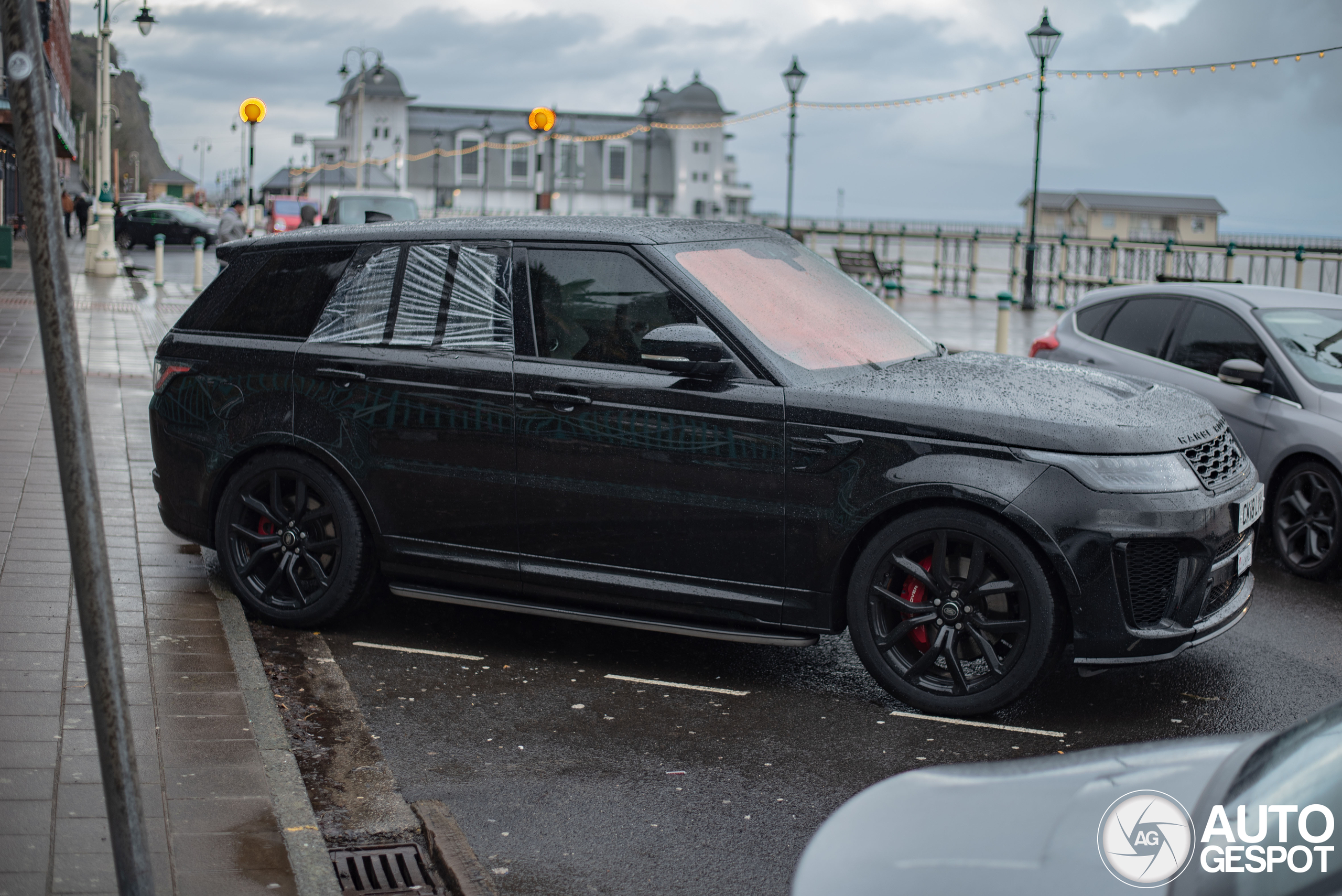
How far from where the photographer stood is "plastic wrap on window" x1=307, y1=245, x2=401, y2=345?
590cm

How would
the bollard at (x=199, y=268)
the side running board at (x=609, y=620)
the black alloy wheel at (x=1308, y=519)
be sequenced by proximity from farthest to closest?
the bollard at (x=199, y=268) → the black alloy wheel at (x=1308, y=519) → the side running board at (x=609, y=620)

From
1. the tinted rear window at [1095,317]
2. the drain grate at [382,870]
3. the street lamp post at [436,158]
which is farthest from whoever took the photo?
the street lamp post at [436,158]

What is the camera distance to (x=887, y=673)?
16.5 feet

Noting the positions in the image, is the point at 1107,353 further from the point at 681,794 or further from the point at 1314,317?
the point at 681,794

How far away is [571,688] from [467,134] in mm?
137932

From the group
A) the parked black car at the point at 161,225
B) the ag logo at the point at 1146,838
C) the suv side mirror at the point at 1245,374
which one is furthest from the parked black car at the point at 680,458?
the parked black car at the point at 161,225

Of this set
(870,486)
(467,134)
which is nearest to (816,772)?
(870,486)

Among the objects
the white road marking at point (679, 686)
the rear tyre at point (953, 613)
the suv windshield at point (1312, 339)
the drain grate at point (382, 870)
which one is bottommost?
the drain grate at point (382, 870)

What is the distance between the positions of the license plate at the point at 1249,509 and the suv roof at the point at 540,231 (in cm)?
220

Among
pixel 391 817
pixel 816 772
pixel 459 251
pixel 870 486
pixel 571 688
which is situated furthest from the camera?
pixel 459 251

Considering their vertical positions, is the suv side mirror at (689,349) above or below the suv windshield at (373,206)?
below

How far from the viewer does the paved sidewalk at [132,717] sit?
A: 143 inches

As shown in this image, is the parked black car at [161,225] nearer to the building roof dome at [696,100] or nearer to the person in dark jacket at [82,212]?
the person in dark jacket at [82,212]

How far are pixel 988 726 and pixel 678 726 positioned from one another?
110cm
